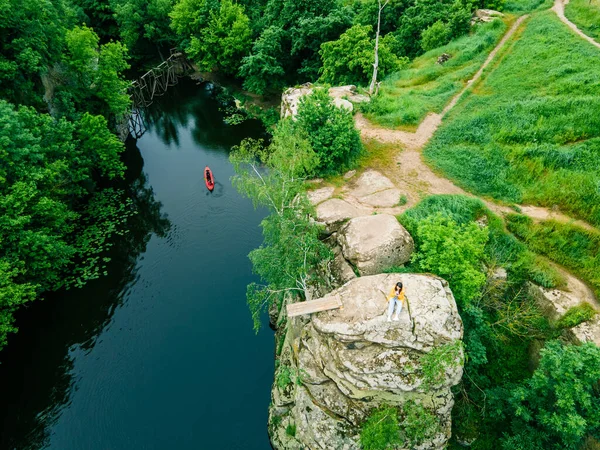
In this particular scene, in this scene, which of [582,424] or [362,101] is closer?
[582,424]

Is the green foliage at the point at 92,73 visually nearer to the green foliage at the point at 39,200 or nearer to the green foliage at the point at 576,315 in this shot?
the green foliage at the point at 39,200

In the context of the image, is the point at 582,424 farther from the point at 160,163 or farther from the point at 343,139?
the point at 160,163

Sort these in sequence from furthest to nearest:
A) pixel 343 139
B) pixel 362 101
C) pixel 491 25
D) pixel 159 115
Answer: pixel 159 115 → pixel 491 25 → pixel 362 101 → pixel 343 139

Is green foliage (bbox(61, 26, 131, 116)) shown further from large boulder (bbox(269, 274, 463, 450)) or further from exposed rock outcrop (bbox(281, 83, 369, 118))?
large boulder (bbox(269, 274, 463, 450))

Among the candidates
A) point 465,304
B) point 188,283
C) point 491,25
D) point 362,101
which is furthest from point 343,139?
point 491,25

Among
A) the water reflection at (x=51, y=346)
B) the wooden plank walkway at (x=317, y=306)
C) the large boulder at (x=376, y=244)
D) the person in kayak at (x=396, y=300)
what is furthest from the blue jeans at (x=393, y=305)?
the water reflection at (x=51, y=346)

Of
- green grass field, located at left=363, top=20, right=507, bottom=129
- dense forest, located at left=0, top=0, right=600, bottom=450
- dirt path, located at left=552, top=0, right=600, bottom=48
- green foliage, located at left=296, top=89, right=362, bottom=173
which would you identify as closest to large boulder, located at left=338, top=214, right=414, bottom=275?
dense forest, located at left=0, top=0, right=600, bottom=450
